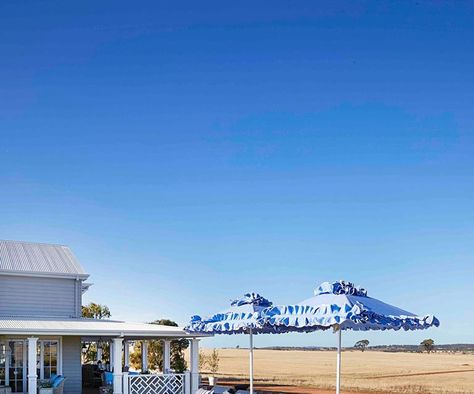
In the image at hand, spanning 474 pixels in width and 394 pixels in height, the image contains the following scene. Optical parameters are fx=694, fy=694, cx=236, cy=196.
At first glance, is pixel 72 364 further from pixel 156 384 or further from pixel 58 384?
pixel 156 384

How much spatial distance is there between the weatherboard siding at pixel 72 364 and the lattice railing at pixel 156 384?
10.5ft

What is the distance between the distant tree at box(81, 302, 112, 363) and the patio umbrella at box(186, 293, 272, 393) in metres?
25.1

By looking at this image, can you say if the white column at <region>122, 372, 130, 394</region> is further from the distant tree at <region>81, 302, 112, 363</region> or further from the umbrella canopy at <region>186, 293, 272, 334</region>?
the distant tree at <region>81, 302, 112, 363</region>

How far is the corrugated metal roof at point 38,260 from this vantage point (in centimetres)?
2566

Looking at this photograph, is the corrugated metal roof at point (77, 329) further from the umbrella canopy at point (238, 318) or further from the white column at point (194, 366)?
the umbrella canopy at point (238, 318)

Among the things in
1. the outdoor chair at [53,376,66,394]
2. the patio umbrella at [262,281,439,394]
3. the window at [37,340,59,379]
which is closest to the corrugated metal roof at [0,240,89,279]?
the window at [37,340,59,379]

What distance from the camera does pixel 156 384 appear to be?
71.5ft

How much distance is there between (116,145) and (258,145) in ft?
20.0

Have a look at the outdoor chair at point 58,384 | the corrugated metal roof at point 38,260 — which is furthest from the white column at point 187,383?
the corrugated metal roof at point 38,260

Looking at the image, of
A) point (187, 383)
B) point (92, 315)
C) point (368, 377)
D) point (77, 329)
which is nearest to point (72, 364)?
point (77, 329)

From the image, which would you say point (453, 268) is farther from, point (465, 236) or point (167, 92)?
point (167, 92)

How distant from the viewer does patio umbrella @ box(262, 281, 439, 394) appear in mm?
11977

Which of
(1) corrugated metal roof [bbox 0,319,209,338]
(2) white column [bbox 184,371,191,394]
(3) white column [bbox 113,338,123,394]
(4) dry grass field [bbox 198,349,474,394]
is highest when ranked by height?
(1) corrugated metal roof [bbox 0,319,209,338]

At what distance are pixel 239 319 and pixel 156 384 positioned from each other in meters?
5.40
